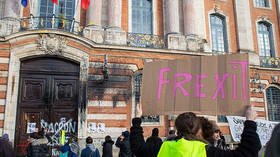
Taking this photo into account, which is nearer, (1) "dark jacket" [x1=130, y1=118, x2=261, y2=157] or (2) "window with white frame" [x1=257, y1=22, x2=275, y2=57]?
(1) "dark jacket" [x1=130, y1=118, x2=261, y2=157]

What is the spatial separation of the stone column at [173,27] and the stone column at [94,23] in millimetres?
3962

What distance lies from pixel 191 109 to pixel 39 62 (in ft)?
41.4

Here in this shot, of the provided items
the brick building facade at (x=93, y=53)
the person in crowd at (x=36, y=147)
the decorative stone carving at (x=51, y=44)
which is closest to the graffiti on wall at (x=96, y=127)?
the brick building facade at (x=93, y=53)

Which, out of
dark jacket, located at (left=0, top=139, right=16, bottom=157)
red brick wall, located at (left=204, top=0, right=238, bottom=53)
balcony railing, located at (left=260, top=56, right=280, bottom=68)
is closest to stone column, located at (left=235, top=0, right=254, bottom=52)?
red brick wall, located at (left=204, top=0, right=238, bottom=53)

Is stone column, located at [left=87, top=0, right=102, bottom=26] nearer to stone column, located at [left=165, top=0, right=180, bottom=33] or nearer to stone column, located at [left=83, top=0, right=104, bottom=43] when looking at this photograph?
stone column, located at [left=83, top=0, right=104, bottom=43]

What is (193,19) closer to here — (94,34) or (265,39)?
(94,34)

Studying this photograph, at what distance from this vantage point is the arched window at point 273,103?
20.5m

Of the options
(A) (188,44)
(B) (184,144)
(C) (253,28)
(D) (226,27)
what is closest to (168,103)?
(B) (184,144)

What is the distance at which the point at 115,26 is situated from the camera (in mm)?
16859

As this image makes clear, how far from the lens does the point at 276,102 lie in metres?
20.7

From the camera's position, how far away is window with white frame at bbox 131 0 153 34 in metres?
18.5

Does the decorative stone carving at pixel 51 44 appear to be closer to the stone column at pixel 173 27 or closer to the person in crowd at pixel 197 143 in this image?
the stone column at pixel 173 27

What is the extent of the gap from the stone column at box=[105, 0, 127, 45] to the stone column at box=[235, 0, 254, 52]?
28.4 feet

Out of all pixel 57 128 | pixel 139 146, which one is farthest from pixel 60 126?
pixel 139 146
